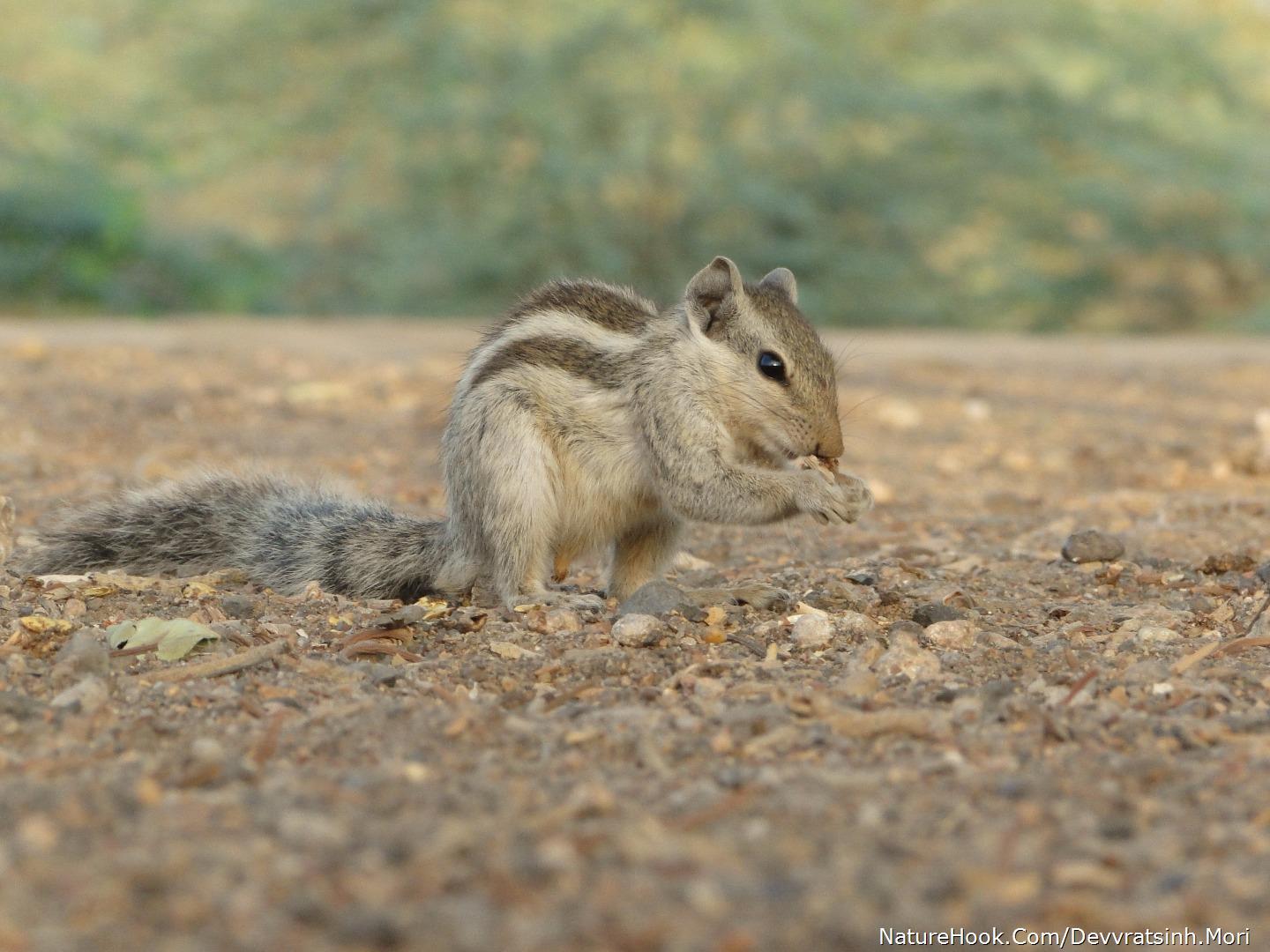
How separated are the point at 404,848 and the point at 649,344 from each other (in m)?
2.32

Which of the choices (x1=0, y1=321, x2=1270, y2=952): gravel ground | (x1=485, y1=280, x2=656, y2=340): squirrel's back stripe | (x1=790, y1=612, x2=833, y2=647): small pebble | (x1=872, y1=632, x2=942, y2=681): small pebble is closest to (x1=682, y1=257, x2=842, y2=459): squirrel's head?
(x1=485, y1=280, x2=656, y2=340): squirrel's back stripe

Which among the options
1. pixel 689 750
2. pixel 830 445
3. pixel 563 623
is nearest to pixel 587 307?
pixel 830 445

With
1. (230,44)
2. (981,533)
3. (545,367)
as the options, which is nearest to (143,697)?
(545,367)

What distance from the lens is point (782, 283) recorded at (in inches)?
178

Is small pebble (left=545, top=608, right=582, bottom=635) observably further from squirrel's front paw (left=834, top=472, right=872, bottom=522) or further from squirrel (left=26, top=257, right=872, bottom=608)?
squirrel's front paw (left=834, top=472, right=872, bottom=522)

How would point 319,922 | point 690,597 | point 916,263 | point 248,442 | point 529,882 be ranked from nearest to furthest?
1. point 319,922
2. point 529,882
3. point 690,597
4. point 248,442
5. point 916,263

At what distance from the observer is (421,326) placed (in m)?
12.1

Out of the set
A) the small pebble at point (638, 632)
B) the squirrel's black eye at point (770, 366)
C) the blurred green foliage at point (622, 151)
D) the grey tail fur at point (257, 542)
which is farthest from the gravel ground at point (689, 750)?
the blurred green foliage at point (622, 151)

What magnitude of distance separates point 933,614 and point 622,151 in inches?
477

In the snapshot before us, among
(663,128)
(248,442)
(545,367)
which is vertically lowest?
(248,442)

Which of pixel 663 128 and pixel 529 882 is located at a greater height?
pixel 663 128

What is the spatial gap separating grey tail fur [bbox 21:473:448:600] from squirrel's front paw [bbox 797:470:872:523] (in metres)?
1.00

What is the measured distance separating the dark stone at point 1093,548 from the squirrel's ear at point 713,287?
122 cm

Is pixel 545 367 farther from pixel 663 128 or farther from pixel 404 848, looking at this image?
pixel 663 128
